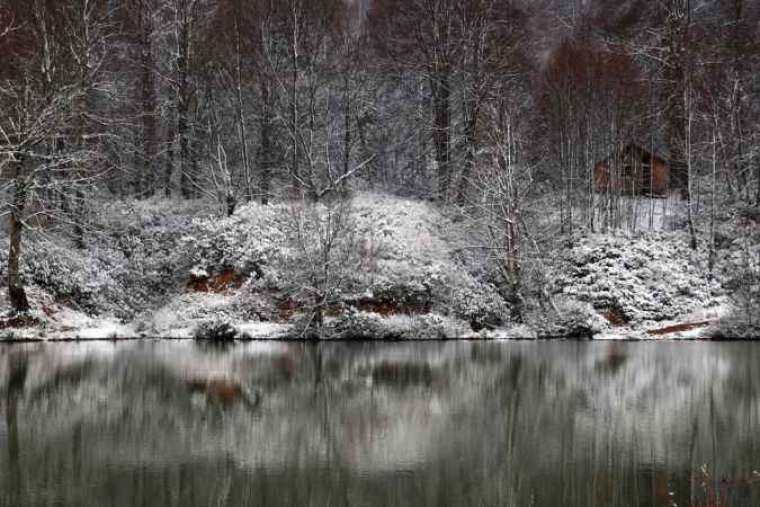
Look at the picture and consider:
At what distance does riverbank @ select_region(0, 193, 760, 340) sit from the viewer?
30.2m

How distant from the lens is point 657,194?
139ft

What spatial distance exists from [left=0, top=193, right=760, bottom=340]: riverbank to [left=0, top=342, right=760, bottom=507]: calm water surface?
8.13 meters

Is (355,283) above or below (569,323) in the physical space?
above

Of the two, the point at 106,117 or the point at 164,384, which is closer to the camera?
the point at 164,384

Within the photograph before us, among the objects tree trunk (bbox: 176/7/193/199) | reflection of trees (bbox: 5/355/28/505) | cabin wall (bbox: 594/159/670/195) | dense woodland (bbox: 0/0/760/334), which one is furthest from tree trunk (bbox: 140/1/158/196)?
cabin wall (bbox: 594/159/670/195)

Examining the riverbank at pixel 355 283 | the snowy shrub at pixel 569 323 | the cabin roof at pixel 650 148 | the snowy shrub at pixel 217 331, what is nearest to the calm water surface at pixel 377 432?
the snowy shrub at pixel 217 331

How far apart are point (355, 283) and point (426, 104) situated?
51.5 feet

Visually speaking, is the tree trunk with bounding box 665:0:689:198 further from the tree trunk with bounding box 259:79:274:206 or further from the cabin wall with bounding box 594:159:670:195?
the tree trunk with bounding box 259:79:274:206

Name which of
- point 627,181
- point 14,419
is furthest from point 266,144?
point 14,419

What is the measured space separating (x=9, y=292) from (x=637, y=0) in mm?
36783

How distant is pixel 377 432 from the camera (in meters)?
12.3

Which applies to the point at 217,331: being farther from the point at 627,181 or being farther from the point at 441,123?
the point at 627,181

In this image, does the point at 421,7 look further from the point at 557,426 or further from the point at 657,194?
the point at 557,426

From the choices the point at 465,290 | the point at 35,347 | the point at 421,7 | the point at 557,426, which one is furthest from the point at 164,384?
the point at 421,7
